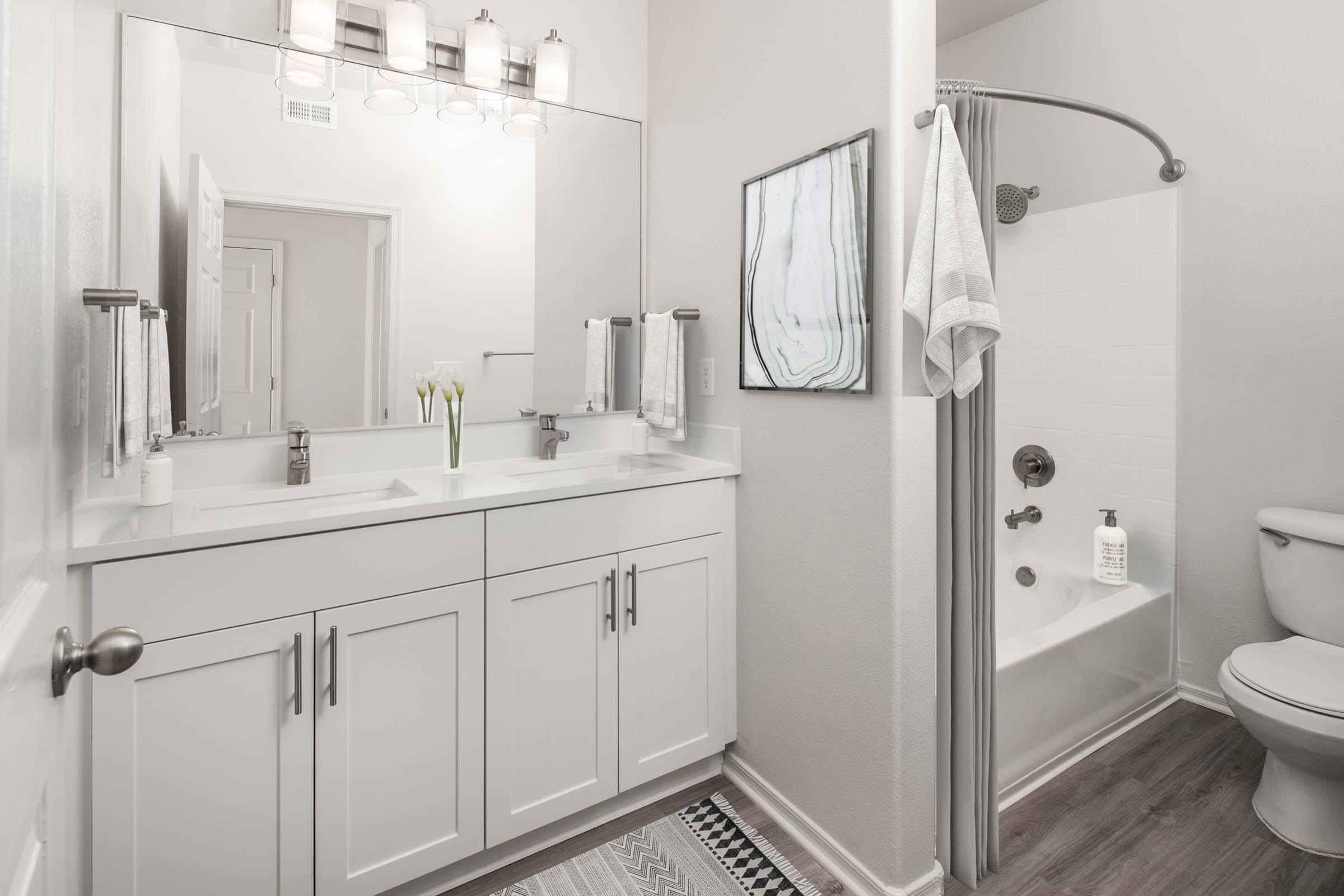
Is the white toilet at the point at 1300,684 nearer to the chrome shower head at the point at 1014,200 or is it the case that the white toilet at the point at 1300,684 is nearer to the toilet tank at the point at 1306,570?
the toilet tank at the point at 1306,570

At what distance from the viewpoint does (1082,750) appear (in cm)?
208

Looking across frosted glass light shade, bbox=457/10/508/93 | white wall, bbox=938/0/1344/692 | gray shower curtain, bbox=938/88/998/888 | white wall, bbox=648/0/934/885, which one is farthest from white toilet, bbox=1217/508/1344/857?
frosted glass light shade, bbox=457/10/508/93

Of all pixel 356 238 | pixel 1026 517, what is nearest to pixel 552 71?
pixel 356 238

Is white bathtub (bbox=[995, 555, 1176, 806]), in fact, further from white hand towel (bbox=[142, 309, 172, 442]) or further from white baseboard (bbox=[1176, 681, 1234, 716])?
white hand towel (bbox=[142, 309, 172, 442])

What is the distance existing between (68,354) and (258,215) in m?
0.70

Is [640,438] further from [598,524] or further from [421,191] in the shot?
[421,191]

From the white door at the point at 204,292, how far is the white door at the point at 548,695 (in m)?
0.82

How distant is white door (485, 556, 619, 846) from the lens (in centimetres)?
157

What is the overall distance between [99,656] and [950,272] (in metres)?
1.40

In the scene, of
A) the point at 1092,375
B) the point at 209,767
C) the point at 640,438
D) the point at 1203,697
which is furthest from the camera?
the point at 1092,375

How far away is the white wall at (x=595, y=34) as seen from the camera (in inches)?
79.4

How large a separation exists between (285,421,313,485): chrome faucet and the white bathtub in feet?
6.19

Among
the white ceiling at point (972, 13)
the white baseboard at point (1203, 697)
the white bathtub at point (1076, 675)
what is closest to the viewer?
the white bathtub at point (1076, 675)

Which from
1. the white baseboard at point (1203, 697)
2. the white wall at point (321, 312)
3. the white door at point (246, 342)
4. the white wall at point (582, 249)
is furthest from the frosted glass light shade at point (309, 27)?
the white baseboard at point (1203, 697)
